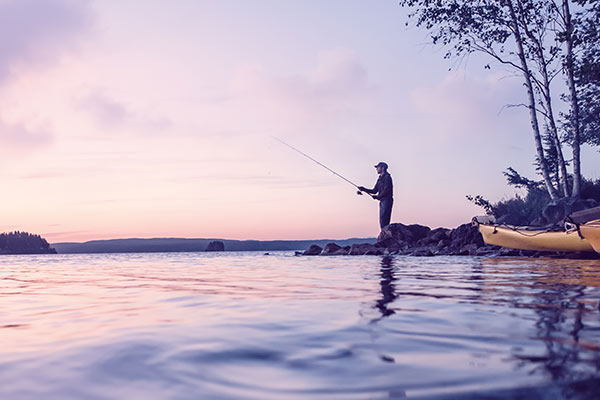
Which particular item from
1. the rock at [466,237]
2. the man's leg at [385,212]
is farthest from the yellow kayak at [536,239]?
the man's leg at [385,212]

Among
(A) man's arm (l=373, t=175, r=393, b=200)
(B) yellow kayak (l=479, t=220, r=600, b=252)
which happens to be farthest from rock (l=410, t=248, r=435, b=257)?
(A) man's arm (l=373, t=175, r=393, b=200)

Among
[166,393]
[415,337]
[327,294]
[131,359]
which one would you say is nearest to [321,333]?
[415,337]

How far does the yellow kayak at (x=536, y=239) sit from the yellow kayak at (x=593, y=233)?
26mm

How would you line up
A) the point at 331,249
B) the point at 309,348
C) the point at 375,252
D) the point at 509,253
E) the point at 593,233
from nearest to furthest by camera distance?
the point at 309,348 → the point at 593,233 → the point at 509,253 → the point at 375,252 → the point at 331,249

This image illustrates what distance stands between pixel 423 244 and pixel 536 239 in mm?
7270

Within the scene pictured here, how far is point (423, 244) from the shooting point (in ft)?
63.8

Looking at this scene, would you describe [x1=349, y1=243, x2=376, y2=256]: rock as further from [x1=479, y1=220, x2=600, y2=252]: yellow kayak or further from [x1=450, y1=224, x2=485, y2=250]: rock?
[x1=479, y1=220, x2=600, y2=252]: yellow kayak

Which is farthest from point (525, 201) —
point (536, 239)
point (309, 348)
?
point (309, 348)

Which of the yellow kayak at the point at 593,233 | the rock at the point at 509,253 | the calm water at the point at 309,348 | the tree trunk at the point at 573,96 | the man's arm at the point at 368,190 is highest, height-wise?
the tree trunk at the point at 573,96

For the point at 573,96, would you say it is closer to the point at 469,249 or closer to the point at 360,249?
the point at 469,249

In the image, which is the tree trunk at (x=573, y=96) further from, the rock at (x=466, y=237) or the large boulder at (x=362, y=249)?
the large boulder at (x=362, y=249)

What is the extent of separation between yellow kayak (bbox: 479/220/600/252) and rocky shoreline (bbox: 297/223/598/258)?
1395mm

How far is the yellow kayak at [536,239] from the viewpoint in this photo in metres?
10.9

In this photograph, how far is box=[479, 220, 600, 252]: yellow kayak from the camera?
35.8 ft
